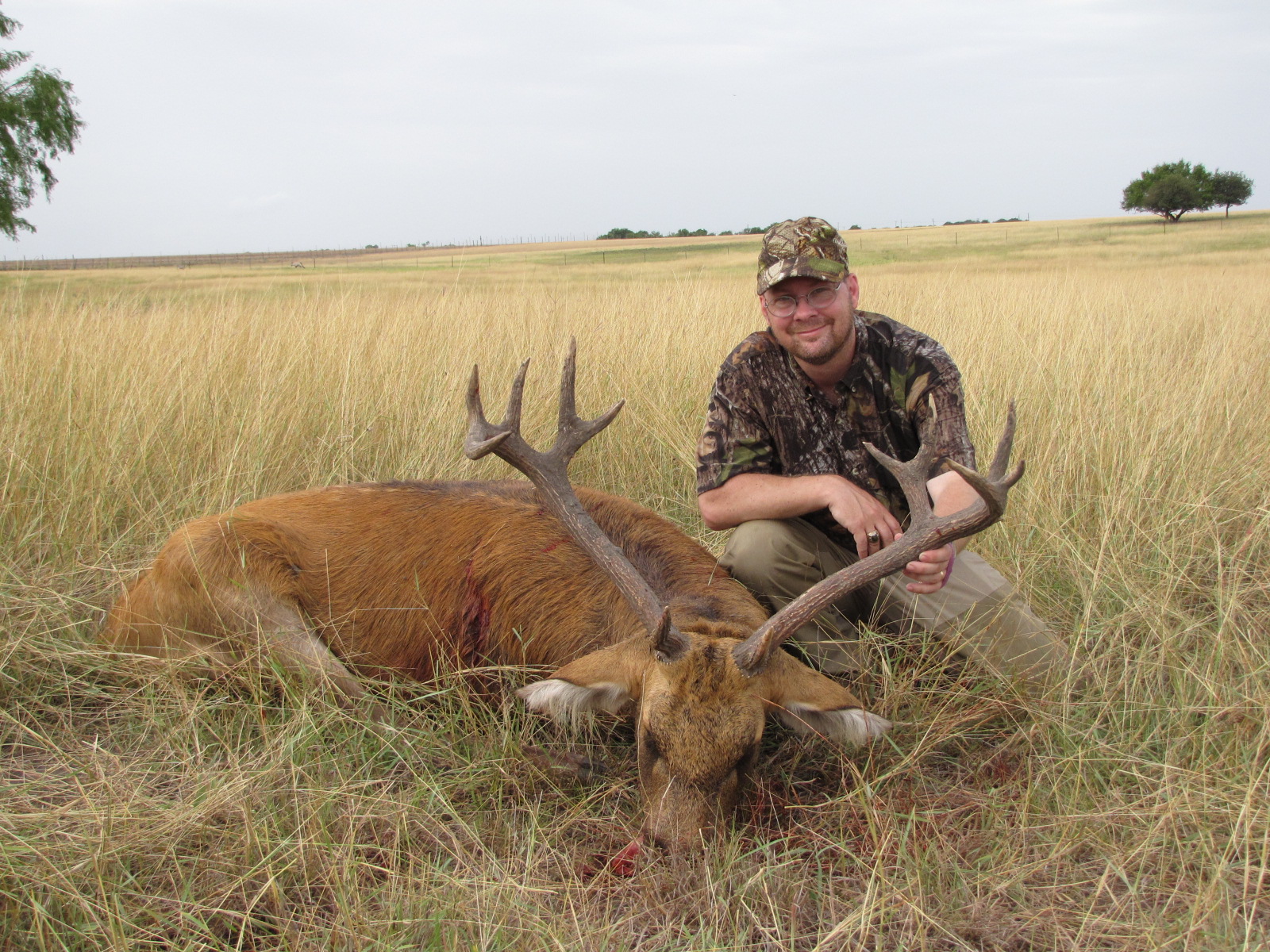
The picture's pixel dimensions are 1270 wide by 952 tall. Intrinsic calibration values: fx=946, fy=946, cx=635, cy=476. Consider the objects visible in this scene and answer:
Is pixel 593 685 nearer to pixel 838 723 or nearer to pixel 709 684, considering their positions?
pixel 709 684

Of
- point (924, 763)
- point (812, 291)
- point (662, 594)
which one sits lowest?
point (924, 763)

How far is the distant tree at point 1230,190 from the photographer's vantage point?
61094 mm

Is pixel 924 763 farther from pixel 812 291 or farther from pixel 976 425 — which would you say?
pixel 976 425

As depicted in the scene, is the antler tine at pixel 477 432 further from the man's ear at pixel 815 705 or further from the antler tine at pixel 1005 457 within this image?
the antler tine at pixel 1005 457

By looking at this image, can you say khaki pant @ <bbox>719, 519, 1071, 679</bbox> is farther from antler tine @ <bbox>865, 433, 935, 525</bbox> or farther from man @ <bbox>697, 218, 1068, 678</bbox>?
antler tine @ <bbox>865, 433, 935, 525</bbox>

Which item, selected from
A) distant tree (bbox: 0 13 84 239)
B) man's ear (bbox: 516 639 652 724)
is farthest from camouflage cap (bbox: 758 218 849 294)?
distant tree (bbox: 0 13 84 239)

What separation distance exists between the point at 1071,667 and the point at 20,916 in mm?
3085

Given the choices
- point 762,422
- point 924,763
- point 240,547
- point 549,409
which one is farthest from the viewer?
point 549,409

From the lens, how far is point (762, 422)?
12.7 ft

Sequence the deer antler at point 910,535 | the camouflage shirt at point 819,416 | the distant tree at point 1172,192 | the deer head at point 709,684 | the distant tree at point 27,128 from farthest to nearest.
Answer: the distant tree at point 1172,192
the distant tree at point 27,128
the camouflage shirt at point 819,416
the deer antler at point 910,535
the deer head at point 709,684

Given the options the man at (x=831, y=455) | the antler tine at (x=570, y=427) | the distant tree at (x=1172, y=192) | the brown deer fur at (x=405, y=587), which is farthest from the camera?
the distant tree at (x=1172, y=192)

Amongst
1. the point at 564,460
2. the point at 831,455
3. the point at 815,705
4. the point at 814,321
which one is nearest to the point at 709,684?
the point at 815,705

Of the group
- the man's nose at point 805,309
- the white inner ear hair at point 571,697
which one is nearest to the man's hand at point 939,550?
the man's nose at point 805,309

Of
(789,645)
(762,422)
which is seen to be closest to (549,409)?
(762,422)
